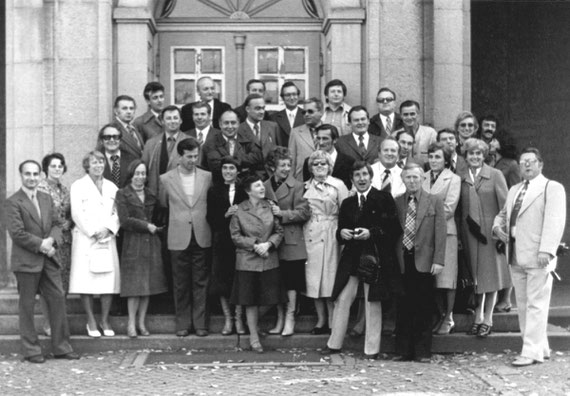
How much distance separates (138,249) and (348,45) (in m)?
3.91

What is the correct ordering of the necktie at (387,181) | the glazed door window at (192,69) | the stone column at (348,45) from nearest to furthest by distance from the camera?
the necktie at (387,181), the stone column at (348,45), the glazed door window at (192,69)

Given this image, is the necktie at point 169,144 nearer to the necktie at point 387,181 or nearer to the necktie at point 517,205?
the necktie at point 387,181

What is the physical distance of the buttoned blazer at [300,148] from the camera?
41.8ft

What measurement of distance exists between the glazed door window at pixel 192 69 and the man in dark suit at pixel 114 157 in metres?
2.29

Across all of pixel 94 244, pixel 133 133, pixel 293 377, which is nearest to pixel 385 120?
pixel 133 133

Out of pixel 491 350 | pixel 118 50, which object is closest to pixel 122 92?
pixel 118 50

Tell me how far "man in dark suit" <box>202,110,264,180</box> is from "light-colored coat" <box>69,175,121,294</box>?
45.1 inches

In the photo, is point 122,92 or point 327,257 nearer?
point 327,257

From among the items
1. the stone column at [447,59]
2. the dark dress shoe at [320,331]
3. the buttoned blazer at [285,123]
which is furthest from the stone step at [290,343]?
the stone column at [447,59]

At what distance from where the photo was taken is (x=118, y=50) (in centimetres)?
1407

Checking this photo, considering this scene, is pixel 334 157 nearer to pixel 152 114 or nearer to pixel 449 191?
pixel 449 191

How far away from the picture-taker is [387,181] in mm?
12227

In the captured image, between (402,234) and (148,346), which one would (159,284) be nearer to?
(148,346)

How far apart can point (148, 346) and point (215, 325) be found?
761 millimetres
